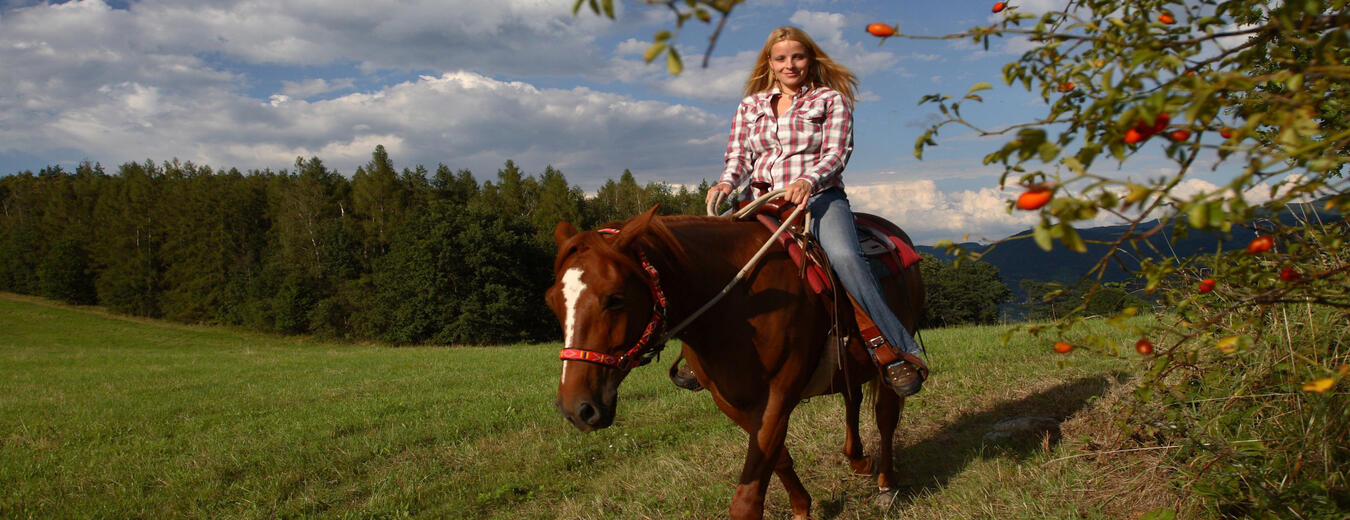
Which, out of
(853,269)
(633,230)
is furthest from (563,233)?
(853,269)

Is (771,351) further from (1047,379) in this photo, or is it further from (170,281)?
(170,281)

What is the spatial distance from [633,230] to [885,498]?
113 inches

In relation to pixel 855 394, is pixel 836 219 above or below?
above

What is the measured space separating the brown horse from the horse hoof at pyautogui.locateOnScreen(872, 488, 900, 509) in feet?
2.20

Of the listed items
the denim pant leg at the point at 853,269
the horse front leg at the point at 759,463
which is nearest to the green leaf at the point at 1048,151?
the horse front leg at the point at 759,463

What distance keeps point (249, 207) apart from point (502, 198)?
2215 centimetres

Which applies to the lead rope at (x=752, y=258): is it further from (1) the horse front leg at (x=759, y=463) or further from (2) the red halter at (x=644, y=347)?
(1) the horse front leg at (x=759, y=463)

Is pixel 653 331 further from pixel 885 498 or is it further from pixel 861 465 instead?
pixel 861 465

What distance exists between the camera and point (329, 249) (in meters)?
54.3

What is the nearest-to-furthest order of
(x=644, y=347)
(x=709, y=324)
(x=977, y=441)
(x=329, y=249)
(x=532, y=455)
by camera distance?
(x=644, y=347) → (x=709, y=324) → (x=977, y=441) → (x=532, y=455) → (x=329, y=249)

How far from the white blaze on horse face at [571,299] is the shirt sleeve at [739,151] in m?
1.86

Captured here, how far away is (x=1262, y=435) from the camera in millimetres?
3279

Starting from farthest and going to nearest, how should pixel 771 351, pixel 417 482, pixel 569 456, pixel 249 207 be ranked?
pixel 249 207 → pixel 569 456 → pixel 417 482 → pixel 771 351

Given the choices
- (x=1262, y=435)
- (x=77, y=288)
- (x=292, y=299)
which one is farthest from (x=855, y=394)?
(x=77, y=288)
